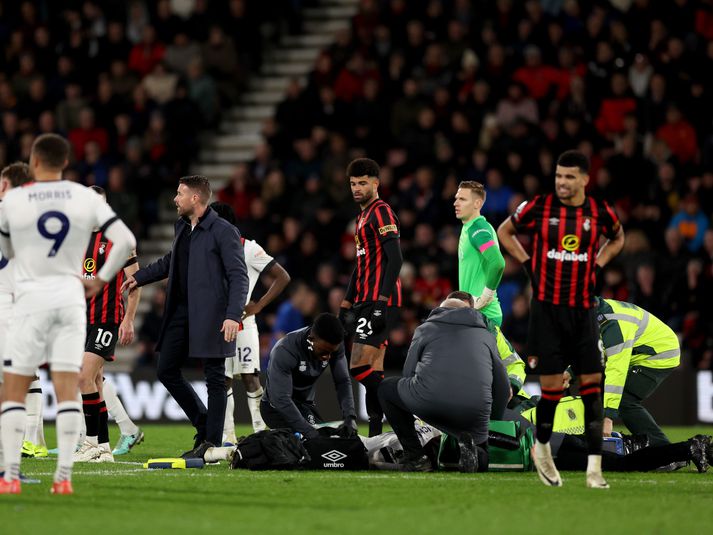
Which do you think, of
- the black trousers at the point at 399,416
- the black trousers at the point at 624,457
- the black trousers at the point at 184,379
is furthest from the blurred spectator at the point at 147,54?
the black trousers at the point at 624,457

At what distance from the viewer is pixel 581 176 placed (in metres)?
9.33

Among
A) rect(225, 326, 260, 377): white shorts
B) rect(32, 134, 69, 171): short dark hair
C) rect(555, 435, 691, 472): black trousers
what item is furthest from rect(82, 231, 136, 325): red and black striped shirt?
rect(555, 435, 691, 472): black trousers

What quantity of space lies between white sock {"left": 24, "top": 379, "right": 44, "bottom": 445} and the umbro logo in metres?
3.23

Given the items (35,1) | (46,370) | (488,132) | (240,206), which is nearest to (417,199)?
(488,132)

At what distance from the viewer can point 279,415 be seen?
11.9 metres

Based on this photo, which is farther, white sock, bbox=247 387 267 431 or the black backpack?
white sock, bbox=247 387 267 431

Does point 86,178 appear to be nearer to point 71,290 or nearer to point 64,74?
point 64,74

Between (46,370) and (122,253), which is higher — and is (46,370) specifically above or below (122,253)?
below

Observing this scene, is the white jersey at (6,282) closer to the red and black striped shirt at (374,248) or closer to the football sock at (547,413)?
the red and black striped shirt at (374,248)

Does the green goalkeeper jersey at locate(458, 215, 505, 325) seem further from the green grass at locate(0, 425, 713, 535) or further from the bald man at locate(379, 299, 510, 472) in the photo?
the green grass at locate(0, 425, 713, 535)

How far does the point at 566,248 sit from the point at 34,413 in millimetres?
5555

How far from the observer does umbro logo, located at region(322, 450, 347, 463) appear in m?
10.5

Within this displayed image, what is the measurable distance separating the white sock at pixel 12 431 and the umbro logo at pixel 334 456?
2.87m

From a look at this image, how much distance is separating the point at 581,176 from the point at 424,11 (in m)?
12.2
